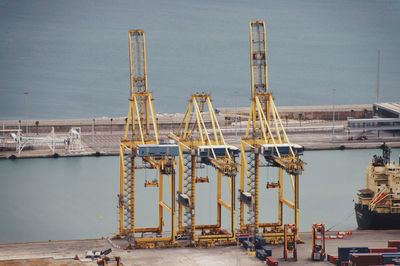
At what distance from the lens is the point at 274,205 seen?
244 feet

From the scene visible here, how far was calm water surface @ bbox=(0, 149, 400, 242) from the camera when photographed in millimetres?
68625

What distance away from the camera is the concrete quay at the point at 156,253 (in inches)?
2116

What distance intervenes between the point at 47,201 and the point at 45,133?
35998 mm

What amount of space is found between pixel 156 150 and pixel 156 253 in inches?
247

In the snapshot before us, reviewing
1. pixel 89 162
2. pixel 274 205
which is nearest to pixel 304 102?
pixel 89 162

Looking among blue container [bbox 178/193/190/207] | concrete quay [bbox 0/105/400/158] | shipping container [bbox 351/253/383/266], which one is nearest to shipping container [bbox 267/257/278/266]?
shipping container [bbox 351/253/383/266]

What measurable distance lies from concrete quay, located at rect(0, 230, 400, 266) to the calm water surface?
764 centimetres

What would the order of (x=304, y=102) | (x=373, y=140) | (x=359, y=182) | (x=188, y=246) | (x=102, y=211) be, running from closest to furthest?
1. (x=188, y=246)
2. (x=102, y=211)
3. (x=359, y=182)
4. (x=373, y=140)
5. (x=304, y=102)

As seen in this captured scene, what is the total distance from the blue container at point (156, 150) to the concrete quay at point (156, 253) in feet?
18.4

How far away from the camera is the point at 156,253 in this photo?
56094 mm

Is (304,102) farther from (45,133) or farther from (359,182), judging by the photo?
(359,182)

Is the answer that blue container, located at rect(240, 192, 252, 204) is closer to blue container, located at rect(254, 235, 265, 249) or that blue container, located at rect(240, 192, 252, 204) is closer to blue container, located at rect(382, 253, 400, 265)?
blue container, located at rect(254, 235, 265, 249)

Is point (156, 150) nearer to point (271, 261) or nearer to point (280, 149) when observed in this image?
point (280, 149)

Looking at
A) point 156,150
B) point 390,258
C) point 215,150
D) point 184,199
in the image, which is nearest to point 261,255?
point 184,199
